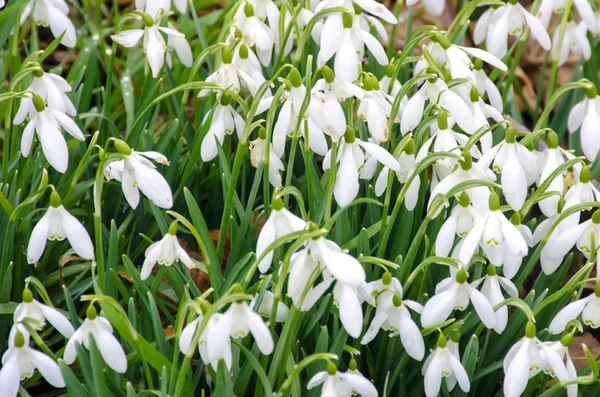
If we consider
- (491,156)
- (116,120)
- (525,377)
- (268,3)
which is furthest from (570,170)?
(116,120)

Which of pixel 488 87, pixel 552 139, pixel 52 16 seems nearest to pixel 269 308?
pixel 552 139

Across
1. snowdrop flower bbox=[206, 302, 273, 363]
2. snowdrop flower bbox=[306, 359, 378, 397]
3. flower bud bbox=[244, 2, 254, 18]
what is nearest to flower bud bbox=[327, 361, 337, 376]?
snowdrop flower bbox=[306, 359, 378, 397]

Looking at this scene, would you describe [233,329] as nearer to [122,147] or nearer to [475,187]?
[122,147]

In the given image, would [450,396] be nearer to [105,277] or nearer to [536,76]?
[105,277]

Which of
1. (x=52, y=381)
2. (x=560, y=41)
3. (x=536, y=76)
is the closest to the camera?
(x=52, y=381)

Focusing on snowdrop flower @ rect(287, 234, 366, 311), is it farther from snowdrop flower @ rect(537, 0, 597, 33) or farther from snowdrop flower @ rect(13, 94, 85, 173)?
snowdrop flower @ rect(537, 0, 597, 33)

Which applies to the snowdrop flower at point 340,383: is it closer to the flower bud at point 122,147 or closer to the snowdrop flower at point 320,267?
the snowdrop flower at point 320,267
